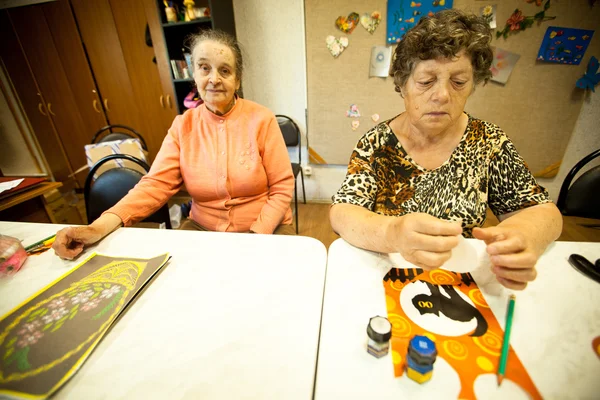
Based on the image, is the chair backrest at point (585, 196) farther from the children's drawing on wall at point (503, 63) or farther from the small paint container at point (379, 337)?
the small paint container at point (379, 337)

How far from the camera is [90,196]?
1247mm

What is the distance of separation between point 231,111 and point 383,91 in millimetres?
1609

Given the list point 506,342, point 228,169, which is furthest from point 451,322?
point 228,169

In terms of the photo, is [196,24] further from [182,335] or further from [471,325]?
[471,325]

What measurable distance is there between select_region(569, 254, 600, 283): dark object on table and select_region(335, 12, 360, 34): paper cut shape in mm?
2183

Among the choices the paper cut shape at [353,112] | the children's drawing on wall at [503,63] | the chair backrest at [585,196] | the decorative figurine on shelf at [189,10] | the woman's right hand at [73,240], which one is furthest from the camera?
the paper cut shape at [353,112]

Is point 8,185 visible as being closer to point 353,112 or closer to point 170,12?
point 170,12

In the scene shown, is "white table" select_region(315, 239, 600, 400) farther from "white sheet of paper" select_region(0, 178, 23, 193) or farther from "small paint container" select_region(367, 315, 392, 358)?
"white sheet of paper" select_region(0, 178, 23, 193)

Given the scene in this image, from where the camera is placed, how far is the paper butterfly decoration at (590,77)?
1.97 metres

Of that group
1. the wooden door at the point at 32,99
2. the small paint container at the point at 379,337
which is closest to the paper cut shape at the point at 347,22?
the small paint container at the point at 379,337

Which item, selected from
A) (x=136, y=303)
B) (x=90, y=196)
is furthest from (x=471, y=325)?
(x=90, y=196)

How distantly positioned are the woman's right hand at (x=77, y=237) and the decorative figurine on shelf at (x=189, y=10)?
2.10 meters

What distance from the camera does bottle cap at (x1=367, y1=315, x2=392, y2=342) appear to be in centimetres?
42

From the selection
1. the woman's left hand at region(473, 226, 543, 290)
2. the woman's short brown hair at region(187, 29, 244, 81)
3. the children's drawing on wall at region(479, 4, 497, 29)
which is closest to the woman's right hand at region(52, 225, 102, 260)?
the woman's short brown hair at region(187, 29, 244, 81)
